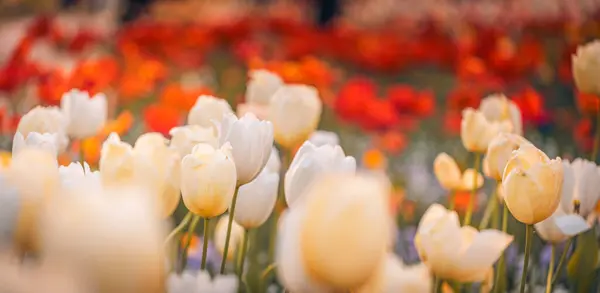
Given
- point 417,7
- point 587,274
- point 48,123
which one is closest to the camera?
point 48,123

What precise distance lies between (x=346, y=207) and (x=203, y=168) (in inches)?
6.6

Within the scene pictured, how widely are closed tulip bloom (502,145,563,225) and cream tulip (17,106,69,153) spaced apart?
38cm

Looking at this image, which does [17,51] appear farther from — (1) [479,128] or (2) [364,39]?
(2) [364,39]

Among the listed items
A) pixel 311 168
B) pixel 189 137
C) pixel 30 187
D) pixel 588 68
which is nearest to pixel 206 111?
pixel 189 137

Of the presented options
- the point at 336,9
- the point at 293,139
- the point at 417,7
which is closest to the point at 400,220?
the point at 293,139

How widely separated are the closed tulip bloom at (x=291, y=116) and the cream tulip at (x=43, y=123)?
0.21 metres

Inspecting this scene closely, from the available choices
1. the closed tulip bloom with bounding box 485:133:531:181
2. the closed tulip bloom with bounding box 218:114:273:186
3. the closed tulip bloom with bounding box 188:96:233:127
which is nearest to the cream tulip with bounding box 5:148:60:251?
the closed tulip bloom with bounding box 218:114:273:186

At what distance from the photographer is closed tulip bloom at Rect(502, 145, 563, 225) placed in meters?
0.47

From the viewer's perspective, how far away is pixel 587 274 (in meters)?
0.80

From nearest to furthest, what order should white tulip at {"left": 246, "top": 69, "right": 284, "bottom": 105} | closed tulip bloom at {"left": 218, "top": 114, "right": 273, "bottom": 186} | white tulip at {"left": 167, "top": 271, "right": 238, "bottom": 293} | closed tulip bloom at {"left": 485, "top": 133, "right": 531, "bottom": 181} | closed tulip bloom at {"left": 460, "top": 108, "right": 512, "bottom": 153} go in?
white tulip at {"left": 167, "top": 271, "right": 238, "bottom": 293}
closed tulip bloom at {"left": 218, "top": 114, "right": 273, "bottom": 186}
closed tulip bloom at {"left": 485, "top": 133, "right": 531, "bottom": 181}
closed tulip bloom at {"left": 460, "top": 108, "right": 512, "bottom": 153}
white tulip at {"left": 246, "top": 69, "right": 284, "bottom": 105}

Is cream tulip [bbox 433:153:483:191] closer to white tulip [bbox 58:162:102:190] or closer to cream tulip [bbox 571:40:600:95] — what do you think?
cream tulip [bbox 571:40:600:95]

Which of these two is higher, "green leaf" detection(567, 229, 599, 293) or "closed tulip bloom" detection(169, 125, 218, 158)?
"closed tulip bloom" detection(169, 125, 218, 158)

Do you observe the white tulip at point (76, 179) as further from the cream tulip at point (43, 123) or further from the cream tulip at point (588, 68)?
the cream tulip at point (588, 68)

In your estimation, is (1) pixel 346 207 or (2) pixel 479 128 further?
(2) pixel 479 128
